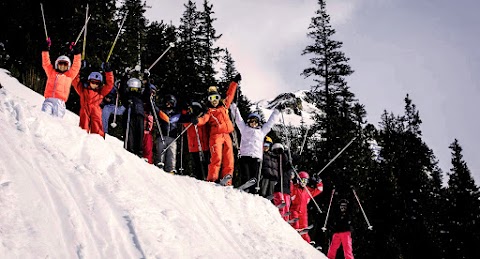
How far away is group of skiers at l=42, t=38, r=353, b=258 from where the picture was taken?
8.43m

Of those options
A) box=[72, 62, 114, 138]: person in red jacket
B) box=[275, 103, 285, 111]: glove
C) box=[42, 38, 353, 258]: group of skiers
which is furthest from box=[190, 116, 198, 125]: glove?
box=[275, 103, 285, 111]: glove

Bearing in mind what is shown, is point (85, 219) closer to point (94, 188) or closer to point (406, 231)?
point (94, 188)

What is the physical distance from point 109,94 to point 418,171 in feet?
72.7

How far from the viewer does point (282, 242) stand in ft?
24.2

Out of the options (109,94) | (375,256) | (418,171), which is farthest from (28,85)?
(418,171)

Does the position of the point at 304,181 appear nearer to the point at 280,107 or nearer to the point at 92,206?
the point at 280,107

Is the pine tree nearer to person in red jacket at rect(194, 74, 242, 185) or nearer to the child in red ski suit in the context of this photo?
the child in red ski suit

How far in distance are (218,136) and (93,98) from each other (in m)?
2.40


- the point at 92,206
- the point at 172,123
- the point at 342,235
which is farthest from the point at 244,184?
the point at 92,206

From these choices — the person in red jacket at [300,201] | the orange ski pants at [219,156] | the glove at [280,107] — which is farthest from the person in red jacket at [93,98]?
the person in red jacket at [300,201]

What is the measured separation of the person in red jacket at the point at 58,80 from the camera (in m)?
8.14

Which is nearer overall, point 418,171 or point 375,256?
point 375,256

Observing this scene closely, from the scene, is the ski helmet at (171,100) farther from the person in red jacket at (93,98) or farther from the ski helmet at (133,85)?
the person in red jacket at (93,98)

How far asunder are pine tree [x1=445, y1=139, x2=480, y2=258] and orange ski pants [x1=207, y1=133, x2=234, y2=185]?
22538 mm
